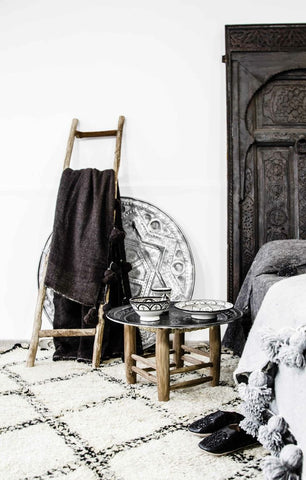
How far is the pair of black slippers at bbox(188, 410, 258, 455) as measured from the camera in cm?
127

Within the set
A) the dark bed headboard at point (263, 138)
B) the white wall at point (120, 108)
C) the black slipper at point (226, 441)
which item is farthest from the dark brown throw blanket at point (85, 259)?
the black slipper at point (226, 441)

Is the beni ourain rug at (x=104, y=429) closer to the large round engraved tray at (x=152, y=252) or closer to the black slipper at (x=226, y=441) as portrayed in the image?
the black slipper at (x=226, y=441)

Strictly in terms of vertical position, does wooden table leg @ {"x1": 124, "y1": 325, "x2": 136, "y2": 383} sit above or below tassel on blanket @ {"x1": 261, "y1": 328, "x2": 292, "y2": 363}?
below

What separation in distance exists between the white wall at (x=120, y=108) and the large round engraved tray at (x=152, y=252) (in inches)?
3.1

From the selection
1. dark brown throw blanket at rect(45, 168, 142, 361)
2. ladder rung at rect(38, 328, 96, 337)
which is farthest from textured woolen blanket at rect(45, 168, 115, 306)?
ladder rung at rect(38, 328, 96, 337)

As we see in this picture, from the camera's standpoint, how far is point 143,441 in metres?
1.37

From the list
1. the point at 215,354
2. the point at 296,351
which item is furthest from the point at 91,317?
the point at 296,351

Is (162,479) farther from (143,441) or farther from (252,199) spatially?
(252,199)

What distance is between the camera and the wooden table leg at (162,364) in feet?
5.58

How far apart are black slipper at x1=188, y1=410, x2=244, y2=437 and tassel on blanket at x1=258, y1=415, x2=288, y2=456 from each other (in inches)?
11.0

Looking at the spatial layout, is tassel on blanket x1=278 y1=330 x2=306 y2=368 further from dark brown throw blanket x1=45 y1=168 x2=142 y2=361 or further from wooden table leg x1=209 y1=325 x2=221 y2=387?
dark brown throw blanket x1=45 y1=168 x2=142 y2=361

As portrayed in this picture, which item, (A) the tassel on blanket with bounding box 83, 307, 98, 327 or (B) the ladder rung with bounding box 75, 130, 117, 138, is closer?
(A) the tassel on blanket with bounding box 83, 307, 98, 327

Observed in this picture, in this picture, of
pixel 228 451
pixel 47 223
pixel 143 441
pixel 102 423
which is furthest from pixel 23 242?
pixel 228 451

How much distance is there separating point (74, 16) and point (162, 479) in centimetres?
262
